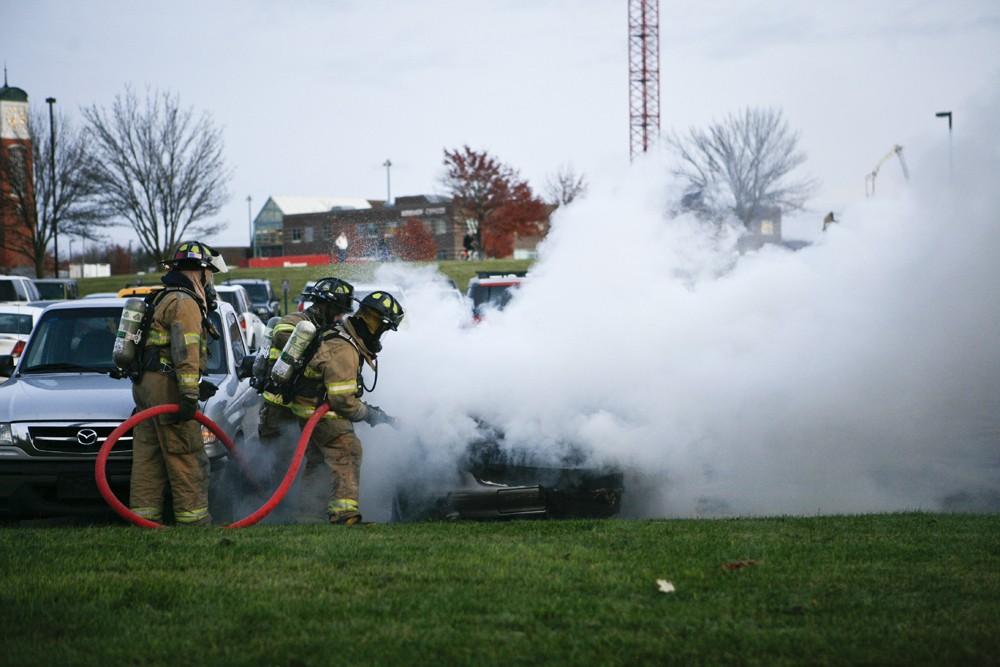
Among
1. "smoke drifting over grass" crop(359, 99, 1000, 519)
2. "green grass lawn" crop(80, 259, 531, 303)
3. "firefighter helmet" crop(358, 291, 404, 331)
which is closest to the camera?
"firefighter helmet" crop(358, 291, 404, 331)

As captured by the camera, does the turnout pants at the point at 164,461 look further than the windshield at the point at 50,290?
No

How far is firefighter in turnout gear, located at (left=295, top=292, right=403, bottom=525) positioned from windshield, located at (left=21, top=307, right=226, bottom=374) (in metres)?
1.56

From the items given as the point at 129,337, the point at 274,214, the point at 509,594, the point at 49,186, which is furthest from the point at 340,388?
the point at 274,214

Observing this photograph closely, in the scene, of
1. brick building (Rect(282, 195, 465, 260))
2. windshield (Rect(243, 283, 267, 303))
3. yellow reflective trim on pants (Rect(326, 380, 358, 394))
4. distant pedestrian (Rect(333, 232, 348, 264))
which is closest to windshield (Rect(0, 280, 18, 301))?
brick building (Rect(282, 195, 465, 260))

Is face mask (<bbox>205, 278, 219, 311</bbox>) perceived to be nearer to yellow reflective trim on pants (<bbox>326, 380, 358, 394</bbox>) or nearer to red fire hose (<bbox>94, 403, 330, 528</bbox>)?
red fire hose (<bbox>94, 403, 330, 528</bbox>)

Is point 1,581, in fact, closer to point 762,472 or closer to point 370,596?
point 370,596

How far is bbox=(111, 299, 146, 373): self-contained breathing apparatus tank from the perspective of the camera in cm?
732

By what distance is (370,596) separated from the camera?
5.05 metres

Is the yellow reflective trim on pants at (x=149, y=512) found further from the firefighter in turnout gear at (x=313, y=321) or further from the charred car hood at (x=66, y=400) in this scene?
the firefighter in turnout gear at (x=313, y=321)

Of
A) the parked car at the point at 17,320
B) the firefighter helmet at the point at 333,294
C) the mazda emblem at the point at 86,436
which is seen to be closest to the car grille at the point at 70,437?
the mazda emblem at the point at 86,436

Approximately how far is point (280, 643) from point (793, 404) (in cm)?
525

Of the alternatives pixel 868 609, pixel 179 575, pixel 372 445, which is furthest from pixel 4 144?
pixel 868 609

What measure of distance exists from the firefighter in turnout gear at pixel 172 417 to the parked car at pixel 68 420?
0.37m

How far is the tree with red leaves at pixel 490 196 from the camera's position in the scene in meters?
50.5
